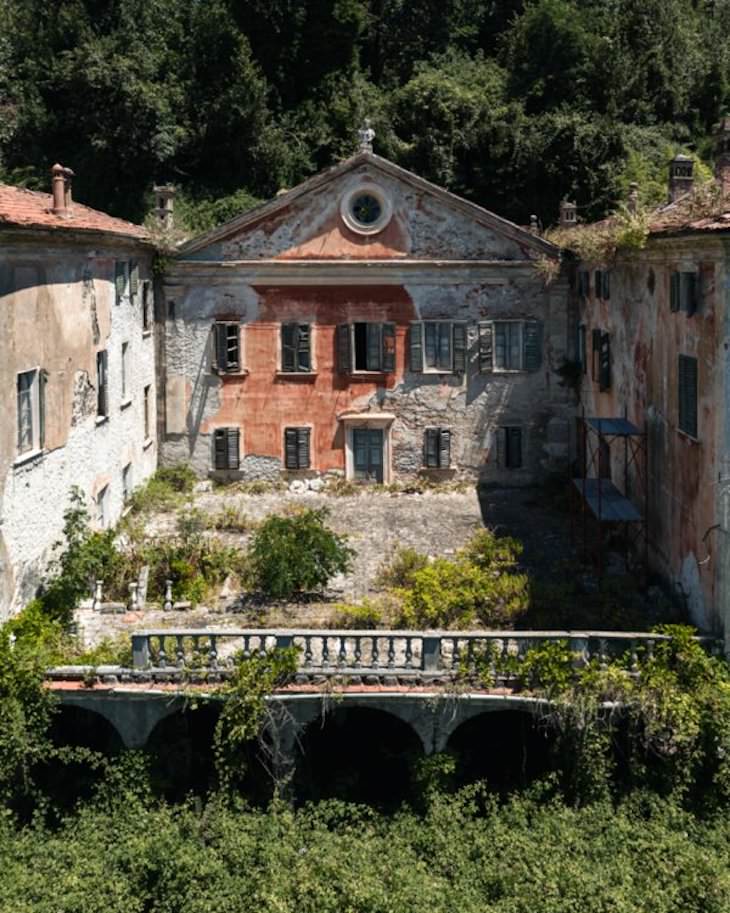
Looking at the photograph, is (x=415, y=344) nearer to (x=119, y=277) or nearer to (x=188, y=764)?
(x=119, y=277)

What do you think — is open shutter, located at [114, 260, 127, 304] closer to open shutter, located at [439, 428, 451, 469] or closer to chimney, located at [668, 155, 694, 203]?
open shutter, located at [439, 428, 451, 469]

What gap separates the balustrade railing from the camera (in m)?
16.4

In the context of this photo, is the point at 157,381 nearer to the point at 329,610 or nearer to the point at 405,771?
the point at 329,610

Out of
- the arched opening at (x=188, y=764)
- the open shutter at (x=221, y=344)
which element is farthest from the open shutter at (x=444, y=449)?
the arched opening at (x=188, y=764)

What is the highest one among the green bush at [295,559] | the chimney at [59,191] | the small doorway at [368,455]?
the chimney at [59,191]

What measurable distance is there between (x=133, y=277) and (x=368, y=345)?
23.1 ft

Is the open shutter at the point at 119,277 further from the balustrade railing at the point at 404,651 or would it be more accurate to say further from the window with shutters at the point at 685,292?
the window with shutters at the point at 685,292

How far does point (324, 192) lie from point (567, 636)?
57.0ft

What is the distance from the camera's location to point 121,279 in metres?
26.5

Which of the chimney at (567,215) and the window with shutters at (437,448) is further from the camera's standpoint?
the chimney at (567,215)

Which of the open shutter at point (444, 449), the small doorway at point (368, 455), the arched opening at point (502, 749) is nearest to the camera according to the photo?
the arched opening at point (502, 749)

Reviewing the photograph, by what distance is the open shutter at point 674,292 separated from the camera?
19.4 meters

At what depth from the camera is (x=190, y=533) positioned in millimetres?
24641

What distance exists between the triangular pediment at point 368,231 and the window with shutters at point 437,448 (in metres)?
5.08
